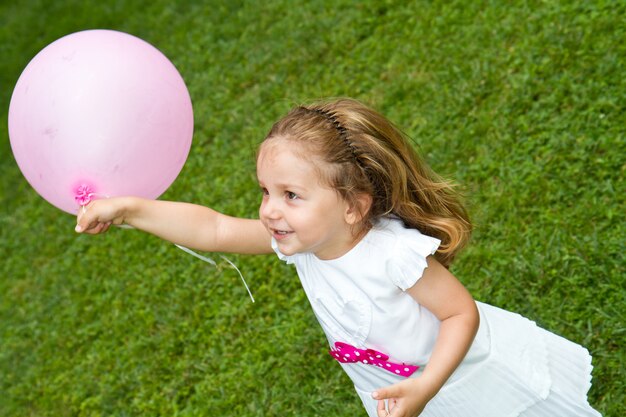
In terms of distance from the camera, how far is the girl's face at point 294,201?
2002 millimetres

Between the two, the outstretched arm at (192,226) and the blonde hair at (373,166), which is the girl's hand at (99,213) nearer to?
the outstretched arm at (192,226)

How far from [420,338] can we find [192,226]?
76cm

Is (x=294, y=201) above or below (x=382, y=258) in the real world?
above

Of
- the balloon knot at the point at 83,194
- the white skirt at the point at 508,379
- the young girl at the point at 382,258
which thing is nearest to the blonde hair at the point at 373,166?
the young girl at the point at 382,258

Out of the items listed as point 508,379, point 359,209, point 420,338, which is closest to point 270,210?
point 359,209

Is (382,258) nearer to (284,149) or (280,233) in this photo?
(280,233)

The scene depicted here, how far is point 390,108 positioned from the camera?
453cm

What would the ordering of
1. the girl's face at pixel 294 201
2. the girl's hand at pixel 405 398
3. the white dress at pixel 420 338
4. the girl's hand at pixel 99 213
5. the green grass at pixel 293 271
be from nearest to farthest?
1. the girl's hand at pixel 405 398
2. the girl's face at pixel 294 201
3. the white dress at pixel 420 338
4. the girl's hand at pixel 99 213
5. the green grass at pixel 293 271

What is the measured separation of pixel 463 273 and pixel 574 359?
95 cm

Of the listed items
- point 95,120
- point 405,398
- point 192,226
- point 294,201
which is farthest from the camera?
point 192,226

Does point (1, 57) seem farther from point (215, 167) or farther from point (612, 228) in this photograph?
point (612, 228)

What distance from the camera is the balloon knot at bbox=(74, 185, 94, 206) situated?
2.25 metres

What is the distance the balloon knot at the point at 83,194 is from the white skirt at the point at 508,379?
3.00 ft

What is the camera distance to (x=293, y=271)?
3885 millimetres
